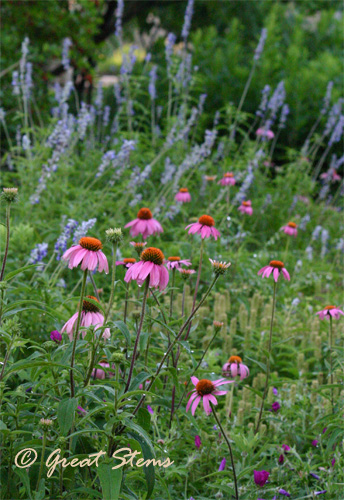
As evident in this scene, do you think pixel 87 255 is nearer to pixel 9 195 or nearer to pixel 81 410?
pixel 9 195

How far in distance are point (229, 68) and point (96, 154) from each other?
3475mm

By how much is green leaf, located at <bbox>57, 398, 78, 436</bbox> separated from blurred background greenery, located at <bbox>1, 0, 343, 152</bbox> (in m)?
4.68

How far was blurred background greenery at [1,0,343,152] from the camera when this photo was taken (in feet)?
22.9

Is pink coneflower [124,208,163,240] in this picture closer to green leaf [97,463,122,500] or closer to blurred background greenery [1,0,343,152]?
green leaf [97,463,122,500]

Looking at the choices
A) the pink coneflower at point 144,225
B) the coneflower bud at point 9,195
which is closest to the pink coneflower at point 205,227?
the pink coneflower at point 144,225

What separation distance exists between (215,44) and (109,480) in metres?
8.16

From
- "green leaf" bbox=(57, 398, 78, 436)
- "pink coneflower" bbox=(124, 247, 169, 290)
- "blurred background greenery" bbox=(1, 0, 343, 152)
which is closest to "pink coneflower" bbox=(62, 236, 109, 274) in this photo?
"pink coneflower" bbox=(124, 247, 169, 290)

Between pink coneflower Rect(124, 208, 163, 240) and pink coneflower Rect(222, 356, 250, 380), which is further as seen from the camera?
pink coneflower Rect(124, 208, 163, 240)

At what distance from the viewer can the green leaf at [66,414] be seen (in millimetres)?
1518

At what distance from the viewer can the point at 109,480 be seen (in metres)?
1.47

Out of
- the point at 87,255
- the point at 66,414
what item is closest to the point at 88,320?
the point at 87,255

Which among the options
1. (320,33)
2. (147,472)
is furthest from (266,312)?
(320,33)

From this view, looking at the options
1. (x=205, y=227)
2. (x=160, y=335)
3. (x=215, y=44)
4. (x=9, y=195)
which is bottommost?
(x=160, y=335)

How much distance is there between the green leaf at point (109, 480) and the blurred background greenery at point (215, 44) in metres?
4.79
